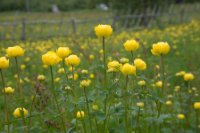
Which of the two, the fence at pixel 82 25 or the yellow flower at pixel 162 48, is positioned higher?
the fence at pixel 82 25

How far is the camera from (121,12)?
50.4ft

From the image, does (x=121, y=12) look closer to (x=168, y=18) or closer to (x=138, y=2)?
(x=138, y=2)

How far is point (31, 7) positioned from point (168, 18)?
19.7m

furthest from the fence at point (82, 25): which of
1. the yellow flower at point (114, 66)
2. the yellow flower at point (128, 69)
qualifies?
the yellow flower at point (128, 69)

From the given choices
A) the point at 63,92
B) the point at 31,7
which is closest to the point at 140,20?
the point at 63,92

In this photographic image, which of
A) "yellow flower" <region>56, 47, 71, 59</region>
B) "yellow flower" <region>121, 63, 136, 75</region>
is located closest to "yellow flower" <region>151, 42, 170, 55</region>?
"yellow flower" <region>121, 63, 136, 75</region>

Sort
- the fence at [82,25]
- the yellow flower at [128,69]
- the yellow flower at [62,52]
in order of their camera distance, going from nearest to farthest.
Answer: the yellow flower at [128,69]
the yellow flower at [62,52]
the fence at [82,25]

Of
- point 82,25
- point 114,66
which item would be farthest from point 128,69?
point 82,25

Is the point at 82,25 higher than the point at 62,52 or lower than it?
higher

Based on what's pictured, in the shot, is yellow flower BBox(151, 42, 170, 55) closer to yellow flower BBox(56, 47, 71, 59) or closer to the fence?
yellow flower BBox(56, 47, 71, 59)

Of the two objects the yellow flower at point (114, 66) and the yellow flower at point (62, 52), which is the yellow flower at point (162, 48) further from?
the yellow flower at point (62, 52)

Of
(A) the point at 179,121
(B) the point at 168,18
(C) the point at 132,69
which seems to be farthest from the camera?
(B) the point at 168,18

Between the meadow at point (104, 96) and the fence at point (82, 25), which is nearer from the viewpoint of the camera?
the meadow at point (104, 96)

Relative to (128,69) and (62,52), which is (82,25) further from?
(128,69)
